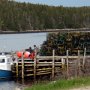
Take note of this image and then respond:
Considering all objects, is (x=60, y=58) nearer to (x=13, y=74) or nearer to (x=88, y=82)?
(x=13, y=74)

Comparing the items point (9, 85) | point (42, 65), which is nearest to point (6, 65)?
point (42, 65)

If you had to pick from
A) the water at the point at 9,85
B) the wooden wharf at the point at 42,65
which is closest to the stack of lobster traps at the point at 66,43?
the wooden wharf at the point at 42,65

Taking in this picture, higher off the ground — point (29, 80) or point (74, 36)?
point (74, 36)

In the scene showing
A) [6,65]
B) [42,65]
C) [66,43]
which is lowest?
[6,65]

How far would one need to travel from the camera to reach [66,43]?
62312 mm

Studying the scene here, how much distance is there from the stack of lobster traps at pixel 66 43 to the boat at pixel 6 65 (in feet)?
19.0

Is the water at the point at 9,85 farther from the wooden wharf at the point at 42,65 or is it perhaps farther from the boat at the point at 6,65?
the wooden wharf at the point at 42,65

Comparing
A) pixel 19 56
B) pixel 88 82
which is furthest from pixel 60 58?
pixel 88 82

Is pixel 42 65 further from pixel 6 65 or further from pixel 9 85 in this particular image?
pixel 9 85

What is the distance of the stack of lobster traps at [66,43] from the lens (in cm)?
6088

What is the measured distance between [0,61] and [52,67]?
20.4ft

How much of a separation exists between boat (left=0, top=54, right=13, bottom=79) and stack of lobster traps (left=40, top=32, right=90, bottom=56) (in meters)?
5.79

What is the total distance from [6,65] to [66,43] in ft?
33.1

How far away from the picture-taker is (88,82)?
31.5m
